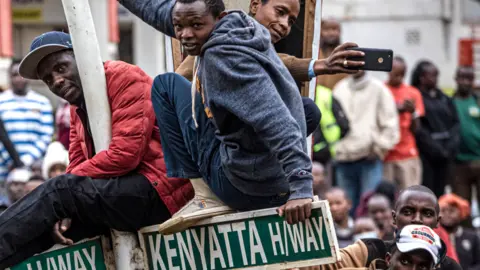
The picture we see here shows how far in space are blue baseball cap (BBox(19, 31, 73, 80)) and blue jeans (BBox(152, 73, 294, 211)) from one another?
1.95 feet

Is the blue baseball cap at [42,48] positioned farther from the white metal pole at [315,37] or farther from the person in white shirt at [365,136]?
the person in white shirt at [365,136]

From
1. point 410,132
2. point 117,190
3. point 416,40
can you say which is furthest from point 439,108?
point 416,40

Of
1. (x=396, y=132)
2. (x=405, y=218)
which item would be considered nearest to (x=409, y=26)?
(x=396, y=132)

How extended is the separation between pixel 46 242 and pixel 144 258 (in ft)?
1.80

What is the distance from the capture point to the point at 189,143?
6.24m

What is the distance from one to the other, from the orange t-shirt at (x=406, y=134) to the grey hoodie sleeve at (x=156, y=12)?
7150 millimetres

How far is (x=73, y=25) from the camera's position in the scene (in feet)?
20.9

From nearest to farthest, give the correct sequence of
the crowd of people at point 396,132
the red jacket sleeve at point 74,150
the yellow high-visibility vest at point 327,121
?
1. the red jacket sleeve at point 74,150
2. the yellow high-visibility vest at point 327,121
3. the crowd of people at point 396,132

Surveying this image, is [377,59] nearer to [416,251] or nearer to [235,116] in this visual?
[235,116]

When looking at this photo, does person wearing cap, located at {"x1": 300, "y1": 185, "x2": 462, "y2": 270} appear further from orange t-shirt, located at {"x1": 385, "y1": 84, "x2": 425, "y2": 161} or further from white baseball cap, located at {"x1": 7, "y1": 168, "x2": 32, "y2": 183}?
orange t-shirt, located at {"x1": 385, "y1": 84, "x2": 425, "y2": 161}

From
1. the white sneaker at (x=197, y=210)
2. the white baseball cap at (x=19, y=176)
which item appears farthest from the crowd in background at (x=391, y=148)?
the white sneaker at (x=197, y=210)

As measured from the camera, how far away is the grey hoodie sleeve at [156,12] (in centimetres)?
653

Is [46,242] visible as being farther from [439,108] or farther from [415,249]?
[439,108]

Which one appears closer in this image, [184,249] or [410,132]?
[184,249]
